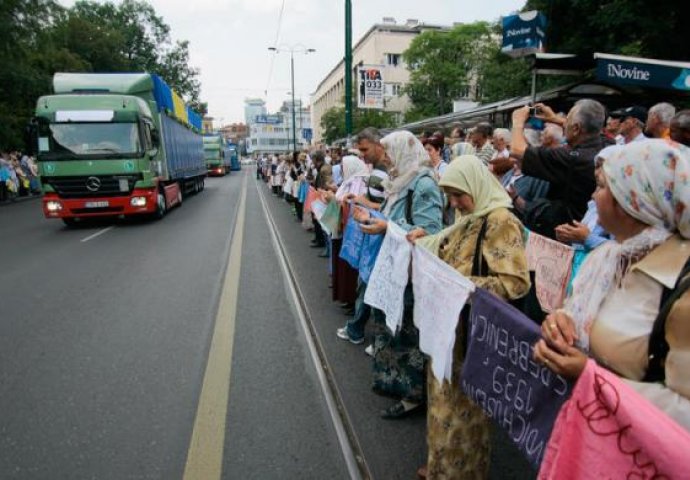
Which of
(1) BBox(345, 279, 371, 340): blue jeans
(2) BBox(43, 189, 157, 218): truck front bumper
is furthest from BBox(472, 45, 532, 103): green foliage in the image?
(1) BBox(345, 279, 371, 340): blue jeans

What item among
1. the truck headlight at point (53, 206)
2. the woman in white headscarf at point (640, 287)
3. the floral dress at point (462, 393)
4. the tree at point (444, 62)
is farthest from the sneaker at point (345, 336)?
the tree at point (444, 62)

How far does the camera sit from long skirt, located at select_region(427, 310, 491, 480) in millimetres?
2373

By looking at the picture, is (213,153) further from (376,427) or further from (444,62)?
(376,427)

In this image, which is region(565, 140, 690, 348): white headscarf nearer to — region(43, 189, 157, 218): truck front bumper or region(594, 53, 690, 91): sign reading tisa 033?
region(594, 53, 690, 91): sign reading tisa 033

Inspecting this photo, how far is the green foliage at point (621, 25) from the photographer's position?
1402 centimetres

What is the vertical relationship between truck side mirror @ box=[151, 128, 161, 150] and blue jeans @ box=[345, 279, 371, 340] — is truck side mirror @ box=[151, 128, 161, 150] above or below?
above

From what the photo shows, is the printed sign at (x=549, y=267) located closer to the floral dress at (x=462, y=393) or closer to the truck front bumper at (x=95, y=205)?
the floral dress at (x=462, y=393)

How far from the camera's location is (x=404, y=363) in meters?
3.45

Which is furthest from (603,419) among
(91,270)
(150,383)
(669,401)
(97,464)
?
(91,270)

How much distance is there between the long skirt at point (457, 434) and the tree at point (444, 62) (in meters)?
51.1

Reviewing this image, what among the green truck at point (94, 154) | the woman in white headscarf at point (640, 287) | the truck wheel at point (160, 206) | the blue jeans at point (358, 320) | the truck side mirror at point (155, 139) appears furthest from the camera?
the truck wheel at point (160, 206)

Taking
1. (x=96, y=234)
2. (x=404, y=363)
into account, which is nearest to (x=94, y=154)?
(x=96, y=234)

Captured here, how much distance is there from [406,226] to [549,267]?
122cm

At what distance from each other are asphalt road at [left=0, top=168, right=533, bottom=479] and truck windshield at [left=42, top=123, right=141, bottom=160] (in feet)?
14.9
